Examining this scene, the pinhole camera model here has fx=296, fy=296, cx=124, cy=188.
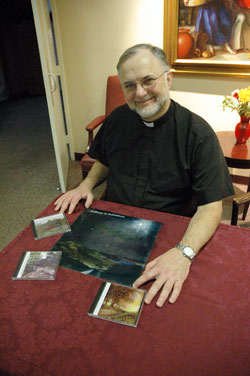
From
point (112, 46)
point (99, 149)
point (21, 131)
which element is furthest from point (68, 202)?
point (21, 131)

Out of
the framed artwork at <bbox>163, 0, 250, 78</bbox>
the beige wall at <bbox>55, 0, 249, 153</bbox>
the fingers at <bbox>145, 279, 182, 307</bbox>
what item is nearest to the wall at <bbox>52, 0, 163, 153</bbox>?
the beige wall at <bbox>55, 0, 249, 153</bbox>

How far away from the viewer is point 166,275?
3.18 feet

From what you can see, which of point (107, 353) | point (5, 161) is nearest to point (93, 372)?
point (107, 353)

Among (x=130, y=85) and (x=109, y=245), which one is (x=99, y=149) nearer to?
(x=130, y=85)

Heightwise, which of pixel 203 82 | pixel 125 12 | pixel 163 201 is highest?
pixel 125 12

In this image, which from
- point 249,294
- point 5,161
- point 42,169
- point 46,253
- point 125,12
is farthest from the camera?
point 5,161

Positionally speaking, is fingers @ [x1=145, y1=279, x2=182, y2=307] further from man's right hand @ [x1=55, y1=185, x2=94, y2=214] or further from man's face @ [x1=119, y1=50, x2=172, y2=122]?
man's face @ [x1=119, y1=50, x2=172, y2=122]

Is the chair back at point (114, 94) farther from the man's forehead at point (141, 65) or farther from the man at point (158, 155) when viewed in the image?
the man's forehead at point (141, 65)

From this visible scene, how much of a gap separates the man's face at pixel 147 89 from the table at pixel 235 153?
117cm

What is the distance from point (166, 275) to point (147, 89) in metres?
0.88

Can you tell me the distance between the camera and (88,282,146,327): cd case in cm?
84

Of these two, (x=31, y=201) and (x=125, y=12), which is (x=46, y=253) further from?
(x=125, y=12)

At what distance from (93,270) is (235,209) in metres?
0.86

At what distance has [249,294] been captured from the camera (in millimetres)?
917
